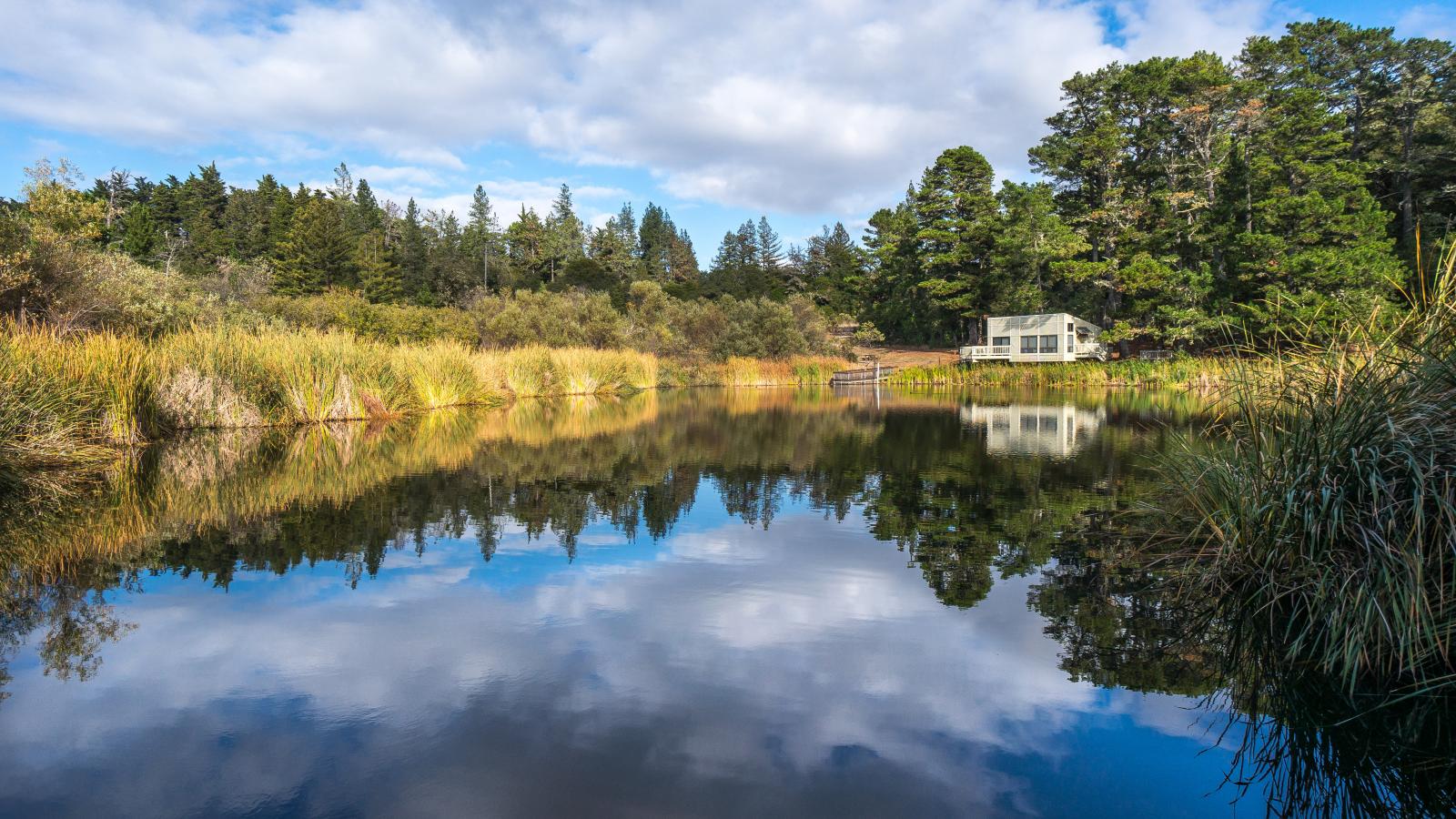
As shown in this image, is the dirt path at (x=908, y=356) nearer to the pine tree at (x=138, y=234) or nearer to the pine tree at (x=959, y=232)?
the pine tree at (x=959, y=232)

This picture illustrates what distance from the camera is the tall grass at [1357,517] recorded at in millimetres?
3391

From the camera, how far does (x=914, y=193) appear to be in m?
47.7

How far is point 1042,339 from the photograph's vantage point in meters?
40.7

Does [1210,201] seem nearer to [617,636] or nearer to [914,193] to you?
[914,193]

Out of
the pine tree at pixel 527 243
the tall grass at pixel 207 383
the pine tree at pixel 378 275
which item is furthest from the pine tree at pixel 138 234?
the tall grass at pixel 207 383

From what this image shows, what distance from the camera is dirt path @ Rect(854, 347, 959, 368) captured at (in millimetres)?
47406

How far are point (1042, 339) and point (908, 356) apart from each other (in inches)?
431

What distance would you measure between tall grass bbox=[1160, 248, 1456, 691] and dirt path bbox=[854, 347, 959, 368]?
136 feet

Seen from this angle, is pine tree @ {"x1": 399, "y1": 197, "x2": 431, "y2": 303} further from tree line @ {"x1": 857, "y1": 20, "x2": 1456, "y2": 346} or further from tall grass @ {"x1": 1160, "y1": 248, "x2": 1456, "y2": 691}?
tall grass @ {"x1": 1160, "y1": 248, "x2": 1456, "y2": 691}

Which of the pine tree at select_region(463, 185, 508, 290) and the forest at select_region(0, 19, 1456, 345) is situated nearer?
the forest at select_region(0, 19, 1456, 345)

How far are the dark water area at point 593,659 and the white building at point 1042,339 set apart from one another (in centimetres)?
3418

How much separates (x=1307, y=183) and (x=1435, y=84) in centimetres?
1086

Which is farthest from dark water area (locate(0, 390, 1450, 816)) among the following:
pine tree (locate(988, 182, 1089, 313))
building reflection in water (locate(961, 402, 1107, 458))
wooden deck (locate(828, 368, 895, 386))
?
pine tree (locate(988, 182, 1089, 313))

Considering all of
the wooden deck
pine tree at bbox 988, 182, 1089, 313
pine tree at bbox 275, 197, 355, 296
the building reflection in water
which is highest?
pine tree at bbox 275, 197, 355, 296
